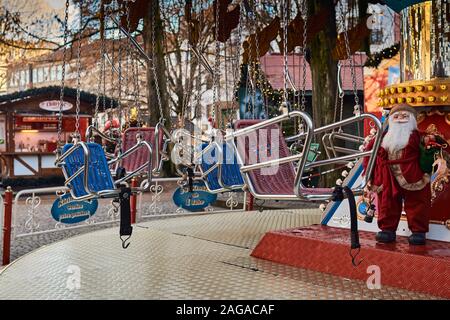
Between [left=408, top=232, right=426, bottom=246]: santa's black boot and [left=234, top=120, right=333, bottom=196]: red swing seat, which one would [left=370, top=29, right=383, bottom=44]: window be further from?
[left=408, top=232, right=426, bottom=246]: santa's black boot

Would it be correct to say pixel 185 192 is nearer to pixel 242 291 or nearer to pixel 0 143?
pixel 242 291

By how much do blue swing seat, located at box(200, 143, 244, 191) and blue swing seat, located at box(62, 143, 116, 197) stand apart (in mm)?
1243

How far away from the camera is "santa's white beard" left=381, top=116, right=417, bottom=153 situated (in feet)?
12.3

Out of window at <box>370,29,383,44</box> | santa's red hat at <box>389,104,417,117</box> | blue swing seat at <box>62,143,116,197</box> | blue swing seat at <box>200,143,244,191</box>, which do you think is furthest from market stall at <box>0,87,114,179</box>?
santa's red hat at <box>389,104,417,117</box>

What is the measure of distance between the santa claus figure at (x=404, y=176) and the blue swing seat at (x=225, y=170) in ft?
6.17

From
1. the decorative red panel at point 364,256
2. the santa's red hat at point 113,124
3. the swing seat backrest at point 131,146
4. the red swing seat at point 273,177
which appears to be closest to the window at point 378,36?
the santa's red hat at point 113,124

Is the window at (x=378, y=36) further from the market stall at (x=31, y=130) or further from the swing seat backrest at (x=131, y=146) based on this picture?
the swing seat backrest at (x=131, y=146)

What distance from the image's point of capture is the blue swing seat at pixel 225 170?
5609mm

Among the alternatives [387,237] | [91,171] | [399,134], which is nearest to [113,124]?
[91,171]

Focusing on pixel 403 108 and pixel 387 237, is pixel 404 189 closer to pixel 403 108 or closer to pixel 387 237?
pixel 387 237

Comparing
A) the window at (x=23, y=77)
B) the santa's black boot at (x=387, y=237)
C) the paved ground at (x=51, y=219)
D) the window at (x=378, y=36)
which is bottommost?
the paved ground at (x=51, y=219)

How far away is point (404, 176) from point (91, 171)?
250 centimetres

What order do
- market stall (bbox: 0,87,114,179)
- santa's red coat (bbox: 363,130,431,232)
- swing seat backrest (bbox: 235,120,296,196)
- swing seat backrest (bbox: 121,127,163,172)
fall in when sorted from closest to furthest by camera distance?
1. santa's red coat (bbox: 363,130,431,232)
2. swing seat backrest (bbox: 235,120,296,196)
3. swing seat backrest (bbox: 121,127,163,172)
4. market stall (bbox: 0,87,114,179)

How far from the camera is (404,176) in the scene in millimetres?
3754
